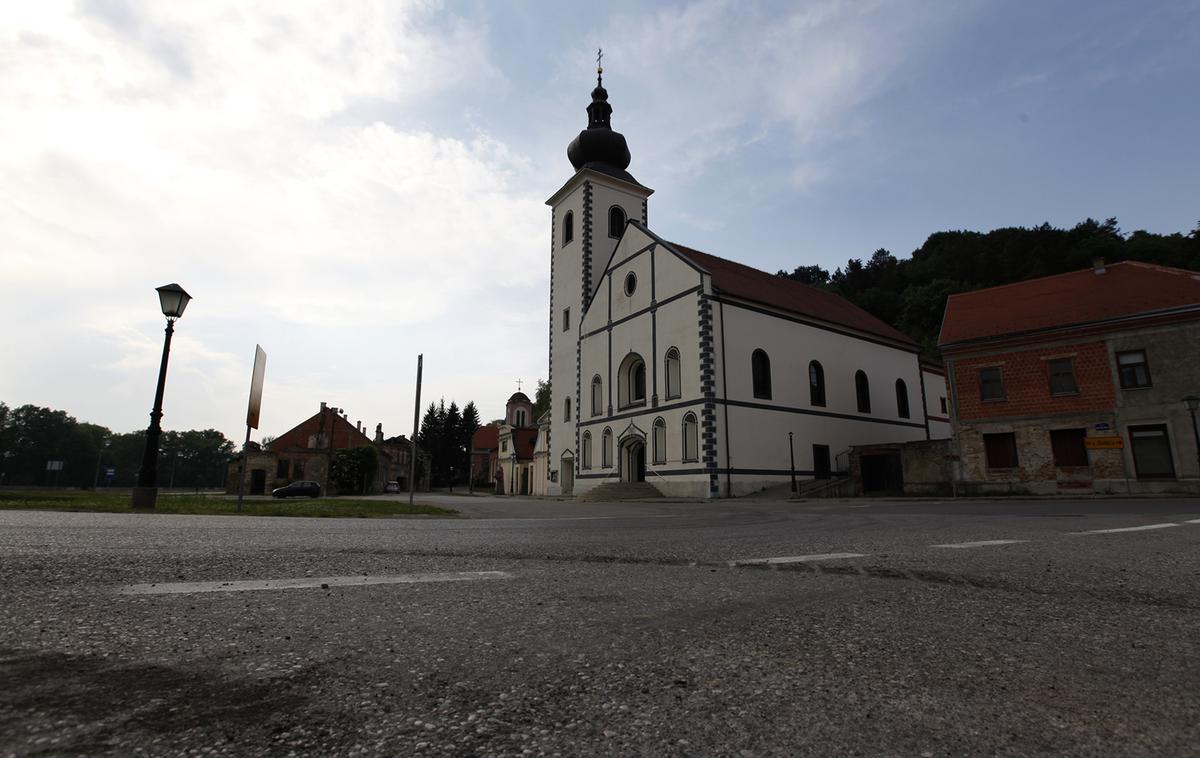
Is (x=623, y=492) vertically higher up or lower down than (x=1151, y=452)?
lower down

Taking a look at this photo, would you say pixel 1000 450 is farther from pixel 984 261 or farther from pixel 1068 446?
pixel 984 261

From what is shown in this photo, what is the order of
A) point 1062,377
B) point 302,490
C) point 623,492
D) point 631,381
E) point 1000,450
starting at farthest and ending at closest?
1. point 302,490
2. point 631,381
3. point 623,492
4. point 1000,450
5. point 1062,377

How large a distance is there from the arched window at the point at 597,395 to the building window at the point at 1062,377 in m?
19.1

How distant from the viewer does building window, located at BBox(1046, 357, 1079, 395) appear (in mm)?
23219

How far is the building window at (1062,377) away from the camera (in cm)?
2322

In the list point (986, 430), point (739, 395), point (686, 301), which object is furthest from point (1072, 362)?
point (686, 301)

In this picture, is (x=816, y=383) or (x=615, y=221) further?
(x=615, y=221)

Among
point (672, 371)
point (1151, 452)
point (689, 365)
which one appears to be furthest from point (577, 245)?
point (1151, 452)

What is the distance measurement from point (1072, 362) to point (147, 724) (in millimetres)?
28752

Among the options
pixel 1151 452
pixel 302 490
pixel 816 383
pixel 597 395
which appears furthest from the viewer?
pixel 302 490

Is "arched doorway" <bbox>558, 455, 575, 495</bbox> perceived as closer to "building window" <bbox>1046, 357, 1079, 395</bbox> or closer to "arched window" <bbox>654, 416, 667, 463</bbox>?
"arched window" <bbox>654, 416, 667, 463</bbox>

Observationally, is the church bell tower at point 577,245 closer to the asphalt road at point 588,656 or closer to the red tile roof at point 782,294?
the red tile roof at point 782,294

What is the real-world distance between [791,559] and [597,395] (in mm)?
28392

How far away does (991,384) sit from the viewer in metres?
24.8
